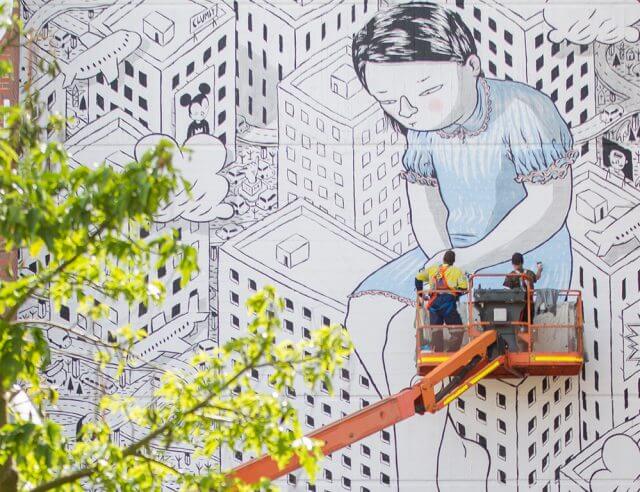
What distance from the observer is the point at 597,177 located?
109ft

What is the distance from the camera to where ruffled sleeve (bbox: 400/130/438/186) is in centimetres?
3312

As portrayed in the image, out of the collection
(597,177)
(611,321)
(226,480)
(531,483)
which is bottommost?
(531,483)

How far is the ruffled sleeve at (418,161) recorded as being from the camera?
33.1 m

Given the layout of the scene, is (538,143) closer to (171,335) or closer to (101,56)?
(171,335)

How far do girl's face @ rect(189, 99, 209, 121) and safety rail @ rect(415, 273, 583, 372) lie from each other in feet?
18.3

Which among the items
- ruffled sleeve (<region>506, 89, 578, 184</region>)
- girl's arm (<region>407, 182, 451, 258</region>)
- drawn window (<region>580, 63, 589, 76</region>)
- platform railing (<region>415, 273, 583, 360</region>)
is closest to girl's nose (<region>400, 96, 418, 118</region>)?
girl's arm (<region>407, 182, 451, 258</region>)

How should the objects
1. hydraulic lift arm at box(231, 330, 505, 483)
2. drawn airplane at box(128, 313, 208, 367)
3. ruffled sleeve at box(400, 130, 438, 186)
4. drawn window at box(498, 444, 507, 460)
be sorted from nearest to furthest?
hydraulic lift arm at box(231, 330, 505, 483) → drawn window at box(498, 444, 507, 460) → drawn airplane at box(128, 313, 208, 367) → ruffled sleeve at box(400, 130, 438, 186)

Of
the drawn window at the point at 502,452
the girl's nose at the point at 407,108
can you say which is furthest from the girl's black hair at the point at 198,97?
the drawn window at the point at 502,452

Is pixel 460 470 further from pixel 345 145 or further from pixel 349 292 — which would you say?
pixel 345 145

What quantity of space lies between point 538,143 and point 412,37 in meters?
3.10

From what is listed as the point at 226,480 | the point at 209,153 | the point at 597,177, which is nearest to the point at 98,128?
the point at 209,153

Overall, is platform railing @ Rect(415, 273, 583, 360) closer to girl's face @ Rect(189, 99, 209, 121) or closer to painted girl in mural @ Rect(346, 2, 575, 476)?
painted girl in mural @ Rect(346, 2, 575, 476)

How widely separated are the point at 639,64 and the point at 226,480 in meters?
19.8

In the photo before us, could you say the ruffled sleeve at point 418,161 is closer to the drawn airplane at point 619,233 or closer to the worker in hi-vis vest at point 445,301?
the worker in hi-vis vest at point 445,301
